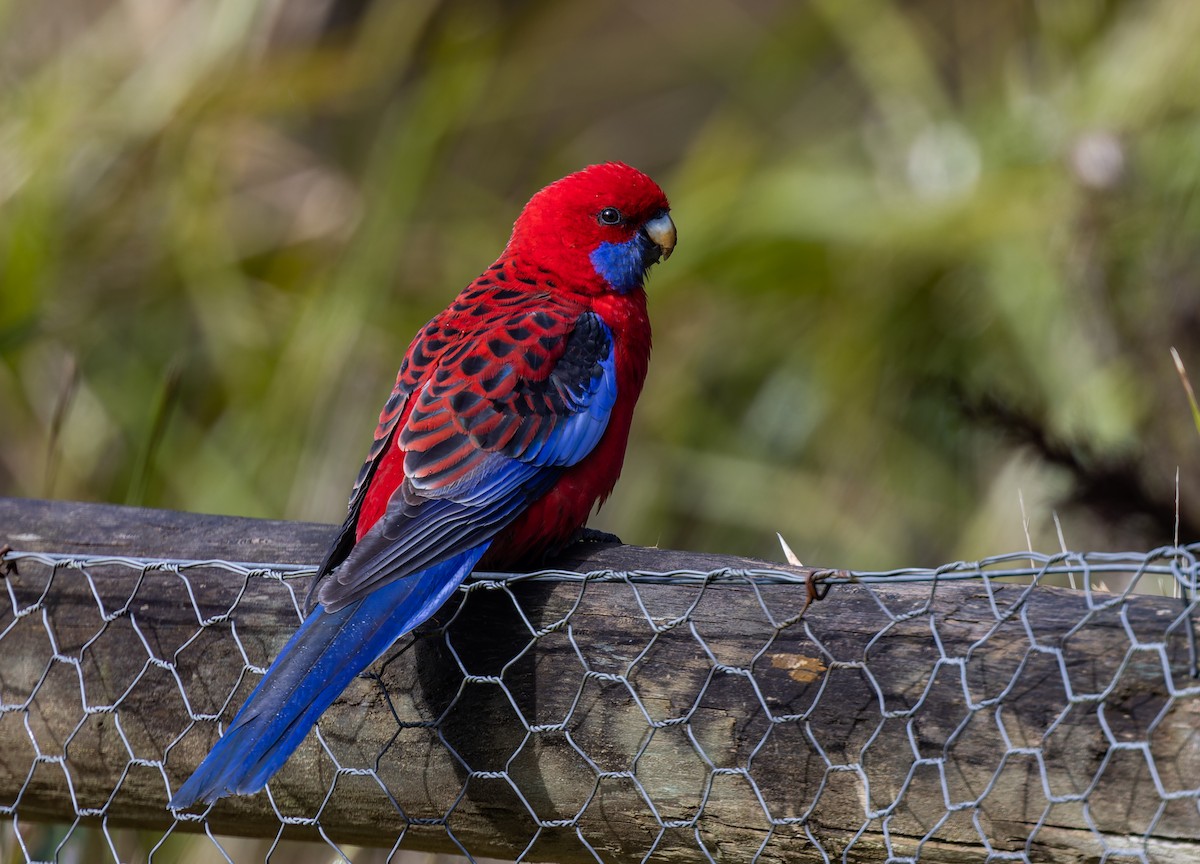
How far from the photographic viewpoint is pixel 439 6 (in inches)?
201

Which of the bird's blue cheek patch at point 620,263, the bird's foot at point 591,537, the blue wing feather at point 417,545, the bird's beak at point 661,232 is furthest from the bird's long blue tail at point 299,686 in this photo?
the bird's beak at point 661,232

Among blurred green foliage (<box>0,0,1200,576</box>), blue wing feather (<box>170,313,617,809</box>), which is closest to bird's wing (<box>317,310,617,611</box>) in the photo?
blue wing feather (<box>170,313,617,809</box>)

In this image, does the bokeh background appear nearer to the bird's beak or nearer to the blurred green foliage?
the blurred green foliage

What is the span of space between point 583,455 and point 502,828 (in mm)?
780

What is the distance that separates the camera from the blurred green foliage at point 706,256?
12.8 feet

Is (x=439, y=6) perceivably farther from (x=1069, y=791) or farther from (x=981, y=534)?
(x=1069, y=791)

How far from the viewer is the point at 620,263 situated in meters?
2.76

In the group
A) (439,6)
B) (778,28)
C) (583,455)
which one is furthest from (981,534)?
(439,6)

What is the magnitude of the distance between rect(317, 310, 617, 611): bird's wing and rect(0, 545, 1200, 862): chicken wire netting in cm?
19

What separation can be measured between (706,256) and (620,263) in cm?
180

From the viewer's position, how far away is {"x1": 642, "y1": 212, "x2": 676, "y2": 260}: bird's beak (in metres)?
2.86

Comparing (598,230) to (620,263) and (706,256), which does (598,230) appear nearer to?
(620,263)

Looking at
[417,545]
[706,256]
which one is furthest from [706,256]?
[417,545]

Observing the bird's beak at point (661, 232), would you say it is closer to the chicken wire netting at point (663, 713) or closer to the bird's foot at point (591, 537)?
the bird's foot at point (591, 537)
